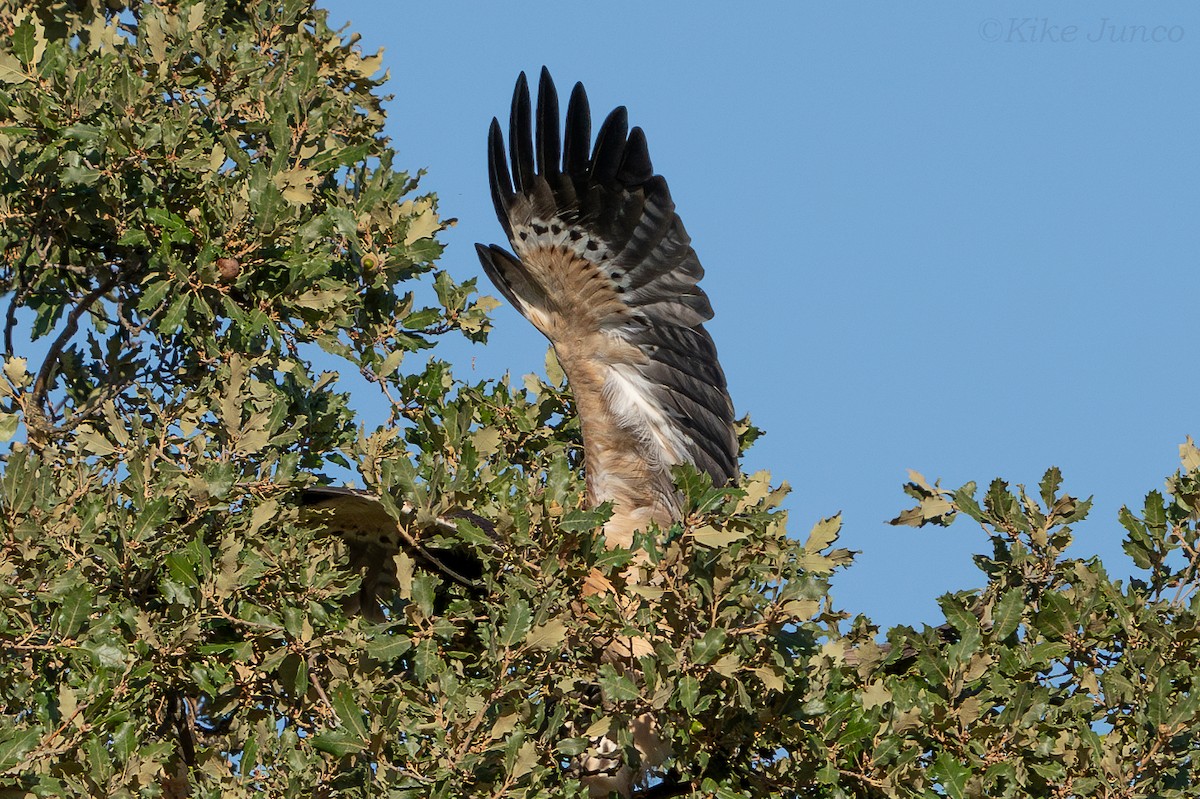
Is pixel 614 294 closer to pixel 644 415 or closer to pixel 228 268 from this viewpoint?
pixel 644 415

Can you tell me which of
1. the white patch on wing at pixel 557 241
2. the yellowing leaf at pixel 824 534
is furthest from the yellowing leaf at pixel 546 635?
the white patch on wing at pixel 557 241

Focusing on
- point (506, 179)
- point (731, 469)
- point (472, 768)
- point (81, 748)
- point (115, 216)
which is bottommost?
point (81, 748)

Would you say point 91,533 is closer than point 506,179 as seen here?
Yes

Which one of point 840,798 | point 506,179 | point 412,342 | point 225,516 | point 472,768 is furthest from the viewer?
point 506,179

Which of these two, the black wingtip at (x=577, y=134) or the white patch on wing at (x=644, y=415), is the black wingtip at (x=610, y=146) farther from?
the white patch on wing at (x=644, y=415)

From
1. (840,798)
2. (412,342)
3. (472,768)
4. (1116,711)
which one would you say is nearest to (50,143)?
(412,342)

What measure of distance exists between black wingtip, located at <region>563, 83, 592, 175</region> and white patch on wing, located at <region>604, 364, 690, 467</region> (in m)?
1.00

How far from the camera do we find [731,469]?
840cm

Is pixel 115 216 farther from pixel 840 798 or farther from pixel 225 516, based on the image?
pixel 840 798

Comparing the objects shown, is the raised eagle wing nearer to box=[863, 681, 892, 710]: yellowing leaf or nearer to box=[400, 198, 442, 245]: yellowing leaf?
box=[400, 198, 442, 245]: yellowing leaf

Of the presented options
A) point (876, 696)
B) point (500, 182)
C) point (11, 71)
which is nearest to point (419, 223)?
point (500, 182)

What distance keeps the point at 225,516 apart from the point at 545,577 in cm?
129

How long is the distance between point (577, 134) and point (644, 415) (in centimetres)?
141

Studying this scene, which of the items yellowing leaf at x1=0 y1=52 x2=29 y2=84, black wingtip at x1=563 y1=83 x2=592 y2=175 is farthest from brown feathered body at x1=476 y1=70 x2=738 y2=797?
yellowing leaf at x1=0 y1=52 x2=29 y2=84
